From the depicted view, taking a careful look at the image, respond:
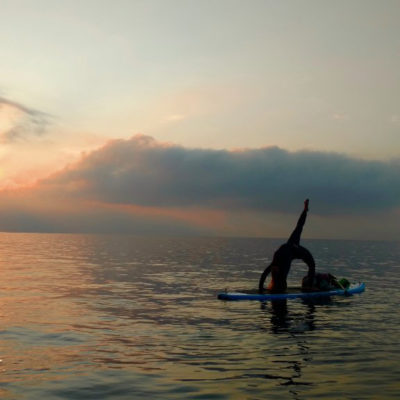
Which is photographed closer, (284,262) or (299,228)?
(284,262)

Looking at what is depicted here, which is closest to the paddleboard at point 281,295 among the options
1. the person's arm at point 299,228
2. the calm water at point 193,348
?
the calm water at point 193,348

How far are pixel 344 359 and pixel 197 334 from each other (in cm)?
708

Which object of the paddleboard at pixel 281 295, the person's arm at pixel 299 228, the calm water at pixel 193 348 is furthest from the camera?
the person's arm at pixel 299 228

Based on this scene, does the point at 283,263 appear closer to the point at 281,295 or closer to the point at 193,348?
the point at 281,295

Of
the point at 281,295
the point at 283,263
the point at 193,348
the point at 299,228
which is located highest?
the point at 299,228

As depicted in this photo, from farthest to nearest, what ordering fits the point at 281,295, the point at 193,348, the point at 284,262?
1. the point at 284,262
2. the point at 281,295
3. the point at 193,348

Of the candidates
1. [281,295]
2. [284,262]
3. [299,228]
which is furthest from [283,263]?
[299,228]

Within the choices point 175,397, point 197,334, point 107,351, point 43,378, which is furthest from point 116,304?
point 175,397

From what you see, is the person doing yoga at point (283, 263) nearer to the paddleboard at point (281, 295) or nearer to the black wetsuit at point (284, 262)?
the black wetsuit at point (284, 262)

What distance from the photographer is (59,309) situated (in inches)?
1142

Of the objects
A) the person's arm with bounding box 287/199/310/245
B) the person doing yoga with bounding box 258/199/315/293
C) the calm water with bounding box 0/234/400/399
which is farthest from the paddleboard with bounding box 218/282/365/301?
the person's arm with bounding box 287/199/310/245

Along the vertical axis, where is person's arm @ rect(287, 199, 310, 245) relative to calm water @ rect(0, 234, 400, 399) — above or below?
above

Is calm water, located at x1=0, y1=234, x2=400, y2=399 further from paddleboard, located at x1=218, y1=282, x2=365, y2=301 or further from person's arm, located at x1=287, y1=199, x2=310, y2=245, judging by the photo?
person's arm, located at x1=287, y1=199, x2=310, y2=245

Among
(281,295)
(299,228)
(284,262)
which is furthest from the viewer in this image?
(299,228)
